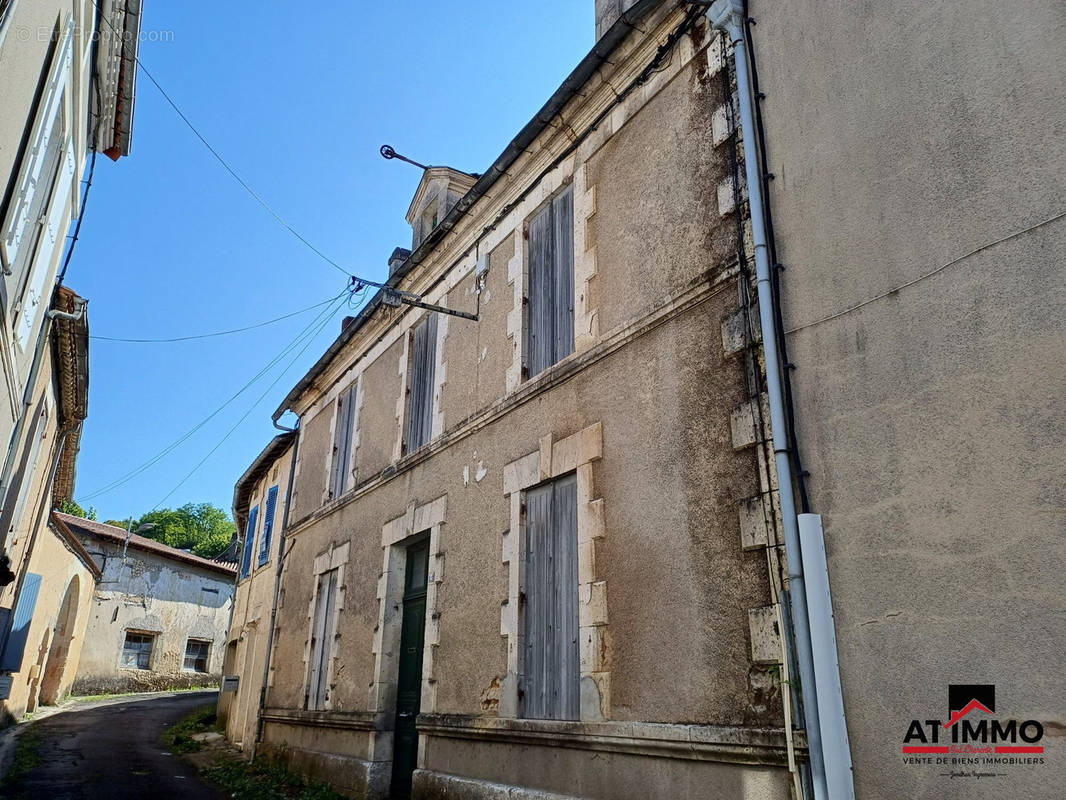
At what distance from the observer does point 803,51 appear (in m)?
4.75

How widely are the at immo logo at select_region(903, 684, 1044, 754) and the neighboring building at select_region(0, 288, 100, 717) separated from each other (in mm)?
8490

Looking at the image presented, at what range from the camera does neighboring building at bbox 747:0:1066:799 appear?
10.5 ft

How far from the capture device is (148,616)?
23.4 metres

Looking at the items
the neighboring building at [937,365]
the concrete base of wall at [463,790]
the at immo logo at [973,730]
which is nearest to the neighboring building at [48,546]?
the concrete base of wall at [463,790]

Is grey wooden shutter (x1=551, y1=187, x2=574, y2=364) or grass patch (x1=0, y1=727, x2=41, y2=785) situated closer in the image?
grey wooden shutter (x1=551, y1=187, x2=574, y2=364)

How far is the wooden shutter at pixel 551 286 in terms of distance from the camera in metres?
6.63

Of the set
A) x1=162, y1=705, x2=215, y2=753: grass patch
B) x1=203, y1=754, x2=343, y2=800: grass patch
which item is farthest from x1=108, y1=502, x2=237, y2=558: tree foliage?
x1=203, y1=754, x2=343, y2=800: grass patch

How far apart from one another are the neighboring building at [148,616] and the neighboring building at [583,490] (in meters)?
15.8

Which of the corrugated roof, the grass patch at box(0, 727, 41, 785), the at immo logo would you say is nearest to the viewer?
the at immo logo

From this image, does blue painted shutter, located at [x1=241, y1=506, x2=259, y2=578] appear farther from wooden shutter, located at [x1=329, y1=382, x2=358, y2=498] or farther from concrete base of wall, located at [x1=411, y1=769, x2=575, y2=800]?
concrete base of wall, located at [x1=411, y1=769, x2=575, y2=800]

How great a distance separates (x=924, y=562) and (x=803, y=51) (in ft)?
10.2

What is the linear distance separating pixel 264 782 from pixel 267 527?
19.2ft

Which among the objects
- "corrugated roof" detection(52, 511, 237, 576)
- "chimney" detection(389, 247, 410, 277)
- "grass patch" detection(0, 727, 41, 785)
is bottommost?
"grass patch" detection(0, 727, 41, 785)

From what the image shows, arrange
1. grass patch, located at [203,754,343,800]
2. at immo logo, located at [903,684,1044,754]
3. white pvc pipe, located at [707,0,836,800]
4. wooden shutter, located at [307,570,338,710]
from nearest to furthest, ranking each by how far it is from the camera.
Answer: at immo logo, located at [903,684,1044,754], white pvc pipe, located at [707,0,836,800], grass patch, located at [203,754,343,800], wooden shutter, located at [307,570,338,710]
